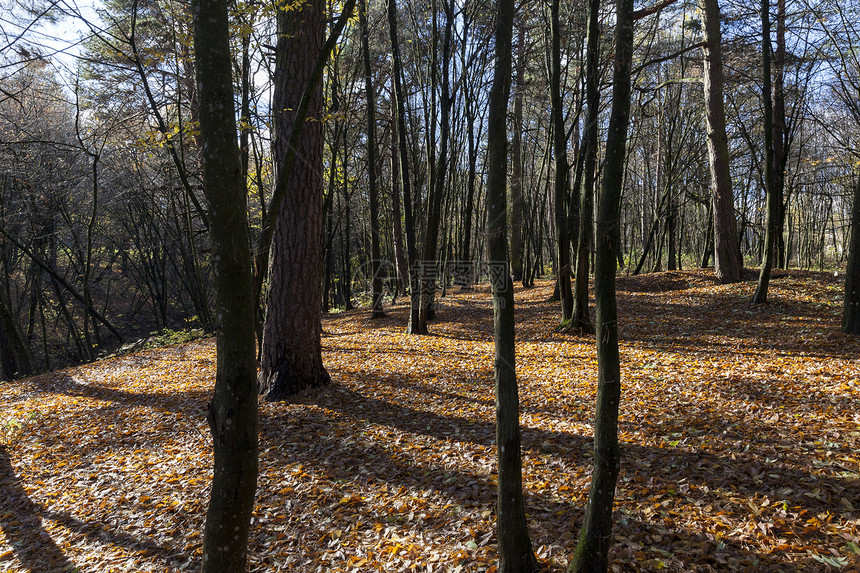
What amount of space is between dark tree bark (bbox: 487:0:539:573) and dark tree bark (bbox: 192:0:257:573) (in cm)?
144

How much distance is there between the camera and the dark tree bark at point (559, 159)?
336 inches

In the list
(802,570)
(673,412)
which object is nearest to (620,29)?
(802,570)

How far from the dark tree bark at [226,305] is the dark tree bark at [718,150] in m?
12.2

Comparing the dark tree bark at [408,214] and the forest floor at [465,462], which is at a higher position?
the dark tree bark at [408,214]

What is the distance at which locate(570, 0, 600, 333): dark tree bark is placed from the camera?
711 cm

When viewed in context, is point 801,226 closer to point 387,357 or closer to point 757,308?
point 757,308

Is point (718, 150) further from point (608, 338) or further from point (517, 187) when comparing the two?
point (608, 338)

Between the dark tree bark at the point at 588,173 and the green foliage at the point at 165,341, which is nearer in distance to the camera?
the dark tree bark at the point at 588,173

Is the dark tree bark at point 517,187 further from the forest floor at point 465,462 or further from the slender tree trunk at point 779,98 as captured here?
the forest floor at point 465,462

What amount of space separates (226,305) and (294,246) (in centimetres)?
440

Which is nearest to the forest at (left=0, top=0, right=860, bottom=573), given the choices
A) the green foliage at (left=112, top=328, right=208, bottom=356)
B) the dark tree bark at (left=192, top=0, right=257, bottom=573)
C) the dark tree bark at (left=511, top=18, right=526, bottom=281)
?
the dark tree bark at (left=192, top=0, right=257, bottom=573)

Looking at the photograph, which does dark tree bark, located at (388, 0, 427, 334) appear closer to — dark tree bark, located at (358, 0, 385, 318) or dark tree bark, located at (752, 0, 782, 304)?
dark tree bark, located at (358, 0, 385, 318)

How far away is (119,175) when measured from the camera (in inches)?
593

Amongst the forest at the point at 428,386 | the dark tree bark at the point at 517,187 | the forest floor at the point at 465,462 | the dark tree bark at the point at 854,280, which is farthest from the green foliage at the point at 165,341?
the dark tree bark at the point at 854,280
